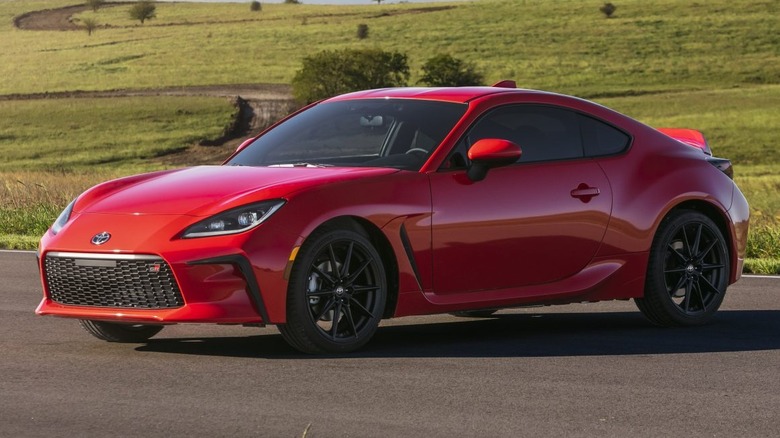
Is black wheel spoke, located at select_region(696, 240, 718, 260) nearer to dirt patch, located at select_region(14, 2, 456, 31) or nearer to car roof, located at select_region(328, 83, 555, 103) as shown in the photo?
car roof, located at select_region(328, 83, 555, 103)

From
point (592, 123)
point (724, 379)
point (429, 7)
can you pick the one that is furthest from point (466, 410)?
point (429, 7)

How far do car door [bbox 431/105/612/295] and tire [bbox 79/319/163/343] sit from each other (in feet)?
5.74

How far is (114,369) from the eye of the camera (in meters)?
7.69

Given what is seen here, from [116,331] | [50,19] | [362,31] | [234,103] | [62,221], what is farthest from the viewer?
[50,19]

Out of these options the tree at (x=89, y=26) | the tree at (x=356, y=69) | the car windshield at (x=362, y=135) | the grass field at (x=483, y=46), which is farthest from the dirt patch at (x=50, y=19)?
the car windshield at (x=362, y=135)

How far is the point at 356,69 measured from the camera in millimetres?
77625

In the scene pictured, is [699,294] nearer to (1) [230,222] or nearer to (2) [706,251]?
(2) [706,251]

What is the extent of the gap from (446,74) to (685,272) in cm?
6494

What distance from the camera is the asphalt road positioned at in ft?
20.5

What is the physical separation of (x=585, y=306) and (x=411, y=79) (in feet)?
222

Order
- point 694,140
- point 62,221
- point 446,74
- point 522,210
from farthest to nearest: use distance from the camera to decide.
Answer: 1. point 446,74
2. point 694,140
3. point 522,210
4. point 62,221

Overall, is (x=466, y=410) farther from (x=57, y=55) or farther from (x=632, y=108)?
(x=57, y=55)

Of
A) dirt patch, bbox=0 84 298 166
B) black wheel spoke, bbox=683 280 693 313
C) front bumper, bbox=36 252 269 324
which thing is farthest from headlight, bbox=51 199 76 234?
dirt patch, bbox=0 84 298 166

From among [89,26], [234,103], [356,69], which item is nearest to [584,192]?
[234,103]
